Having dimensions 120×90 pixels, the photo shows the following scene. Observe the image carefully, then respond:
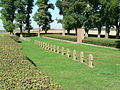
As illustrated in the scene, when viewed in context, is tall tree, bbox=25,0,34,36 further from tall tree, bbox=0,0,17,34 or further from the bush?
the bush

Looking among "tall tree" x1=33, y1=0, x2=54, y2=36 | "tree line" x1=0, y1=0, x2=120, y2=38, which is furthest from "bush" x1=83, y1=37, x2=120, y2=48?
"tall tree" x1=33, y1=0, x2=54, y2=36

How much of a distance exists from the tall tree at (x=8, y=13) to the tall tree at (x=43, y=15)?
246 inches

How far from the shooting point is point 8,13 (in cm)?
5947

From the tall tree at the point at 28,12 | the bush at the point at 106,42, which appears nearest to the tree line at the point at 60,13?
the tall tree at the point at 28,12

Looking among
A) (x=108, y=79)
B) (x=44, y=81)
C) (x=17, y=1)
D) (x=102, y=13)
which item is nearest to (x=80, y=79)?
(x=108, y=79)

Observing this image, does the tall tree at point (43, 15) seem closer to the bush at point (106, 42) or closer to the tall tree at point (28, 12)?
the tall tree at point (28, 12)

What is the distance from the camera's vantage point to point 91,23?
4431 centimetres

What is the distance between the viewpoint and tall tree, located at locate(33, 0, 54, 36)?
60.3 m

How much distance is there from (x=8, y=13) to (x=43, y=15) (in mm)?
9222

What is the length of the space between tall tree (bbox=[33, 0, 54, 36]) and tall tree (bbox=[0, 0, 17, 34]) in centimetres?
624

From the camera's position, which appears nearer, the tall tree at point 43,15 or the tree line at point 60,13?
the tree line at point 60,13

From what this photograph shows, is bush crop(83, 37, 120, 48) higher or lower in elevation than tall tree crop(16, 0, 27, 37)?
lower

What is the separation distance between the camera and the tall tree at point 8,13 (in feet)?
190

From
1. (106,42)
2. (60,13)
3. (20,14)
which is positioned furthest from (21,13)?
(106,42)
